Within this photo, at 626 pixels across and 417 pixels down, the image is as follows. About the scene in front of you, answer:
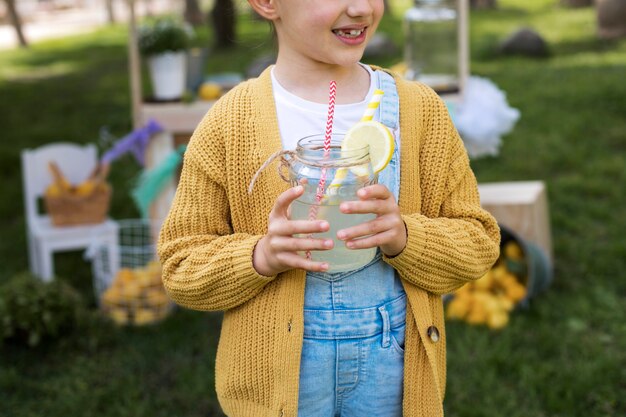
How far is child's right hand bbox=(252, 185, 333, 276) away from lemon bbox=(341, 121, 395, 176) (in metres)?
0.11

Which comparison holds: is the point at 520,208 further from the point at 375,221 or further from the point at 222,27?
the point at 222,27

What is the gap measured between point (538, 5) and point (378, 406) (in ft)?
46.3

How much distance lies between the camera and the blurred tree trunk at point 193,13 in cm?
1678

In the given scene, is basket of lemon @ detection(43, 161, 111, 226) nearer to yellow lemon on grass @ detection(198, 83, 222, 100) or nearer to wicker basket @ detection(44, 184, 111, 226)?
wicker basket @ detection(44, 184, 111, 226)

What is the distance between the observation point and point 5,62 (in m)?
13.0

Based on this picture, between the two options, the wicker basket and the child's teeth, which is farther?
Answer: the wicker basket

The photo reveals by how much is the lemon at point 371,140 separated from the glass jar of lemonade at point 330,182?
0.05 ft

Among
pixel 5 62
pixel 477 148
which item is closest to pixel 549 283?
pixel 477 148

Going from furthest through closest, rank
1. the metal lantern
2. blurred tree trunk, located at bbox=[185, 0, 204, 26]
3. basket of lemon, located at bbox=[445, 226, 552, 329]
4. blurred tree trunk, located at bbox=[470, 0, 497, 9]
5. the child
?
blurred tree trunk, located at bbox=[185, 0, 204, 26], blurred tree trunk, located at bbox=[470, 0, 497, 9], the metal lantern, basket of lemon, located at bbox=[445, 226, 552, 329], the child

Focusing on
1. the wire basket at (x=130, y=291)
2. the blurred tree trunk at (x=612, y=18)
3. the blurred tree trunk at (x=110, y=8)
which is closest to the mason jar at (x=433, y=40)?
the wire basket at (x=130, y=291)

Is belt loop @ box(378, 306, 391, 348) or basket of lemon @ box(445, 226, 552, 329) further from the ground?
belt loop @ box(378, 306, 391, 348)

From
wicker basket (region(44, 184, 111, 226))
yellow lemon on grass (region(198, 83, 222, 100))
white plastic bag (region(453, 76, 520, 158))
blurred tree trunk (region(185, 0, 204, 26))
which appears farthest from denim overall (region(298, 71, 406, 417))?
blurred tree trunk (region(185, 0, 204, 26))

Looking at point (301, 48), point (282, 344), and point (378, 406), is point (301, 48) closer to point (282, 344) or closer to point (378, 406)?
point (282, 344)

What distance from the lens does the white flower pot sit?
14.4 feet
